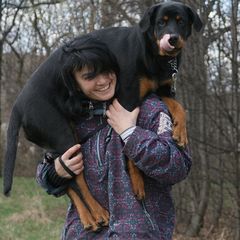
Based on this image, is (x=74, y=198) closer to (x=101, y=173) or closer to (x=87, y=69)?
(x=101, y=173)

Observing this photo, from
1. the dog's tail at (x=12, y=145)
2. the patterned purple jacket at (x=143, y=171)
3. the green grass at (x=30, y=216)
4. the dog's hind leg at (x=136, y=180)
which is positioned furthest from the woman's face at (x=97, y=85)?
the green grass at (x=30, y=216)

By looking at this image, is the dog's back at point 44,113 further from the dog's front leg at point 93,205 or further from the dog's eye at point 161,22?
the dog's eye at point 161,22

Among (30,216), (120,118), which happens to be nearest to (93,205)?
(120,118)

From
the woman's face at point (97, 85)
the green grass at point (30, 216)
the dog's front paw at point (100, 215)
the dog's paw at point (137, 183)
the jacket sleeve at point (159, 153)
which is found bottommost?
the green grass at point (30, 216)

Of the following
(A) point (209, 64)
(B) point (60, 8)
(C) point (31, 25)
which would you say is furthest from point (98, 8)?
(C) point (31, 25)

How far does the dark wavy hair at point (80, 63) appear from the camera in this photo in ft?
8.29

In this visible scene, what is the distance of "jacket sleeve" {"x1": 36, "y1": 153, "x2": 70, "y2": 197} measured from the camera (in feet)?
8.66

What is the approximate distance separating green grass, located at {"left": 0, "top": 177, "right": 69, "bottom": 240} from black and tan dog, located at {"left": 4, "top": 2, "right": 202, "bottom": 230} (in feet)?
18.4

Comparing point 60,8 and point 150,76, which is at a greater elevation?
point 60,8

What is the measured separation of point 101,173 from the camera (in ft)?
8.21

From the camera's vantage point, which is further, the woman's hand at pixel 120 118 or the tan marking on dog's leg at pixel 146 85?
the tan marking on dog's leg at pixel 146 85

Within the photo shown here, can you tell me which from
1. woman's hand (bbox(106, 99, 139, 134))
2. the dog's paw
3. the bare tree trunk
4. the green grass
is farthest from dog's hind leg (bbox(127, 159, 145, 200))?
the green grass

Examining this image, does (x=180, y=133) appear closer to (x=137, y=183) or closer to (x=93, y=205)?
(x=137, y=183)

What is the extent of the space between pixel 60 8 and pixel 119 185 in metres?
13.7
